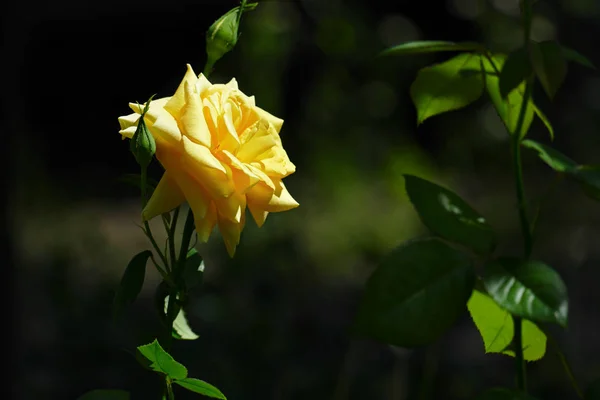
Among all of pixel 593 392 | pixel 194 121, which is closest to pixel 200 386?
pixel 194 121

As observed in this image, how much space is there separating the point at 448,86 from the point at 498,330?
6.6 inches

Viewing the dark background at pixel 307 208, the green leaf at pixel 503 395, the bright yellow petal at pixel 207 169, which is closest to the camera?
the bright yellow petal at pixel 207 169

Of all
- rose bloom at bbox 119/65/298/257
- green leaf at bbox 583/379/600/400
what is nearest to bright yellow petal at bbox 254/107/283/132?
rose bloom at bbox 119/65/298/257

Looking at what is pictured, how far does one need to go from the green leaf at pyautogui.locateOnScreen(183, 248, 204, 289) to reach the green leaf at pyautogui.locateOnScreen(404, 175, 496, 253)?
5.4 inches

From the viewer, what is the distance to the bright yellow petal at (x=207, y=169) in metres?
0.42

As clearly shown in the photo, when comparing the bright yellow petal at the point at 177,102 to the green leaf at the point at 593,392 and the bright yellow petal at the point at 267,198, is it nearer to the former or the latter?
the bright yellow petal at the point at 267,198

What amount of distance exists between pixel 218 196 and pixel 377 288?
13cm

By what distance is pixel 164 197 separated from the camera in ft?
1.48

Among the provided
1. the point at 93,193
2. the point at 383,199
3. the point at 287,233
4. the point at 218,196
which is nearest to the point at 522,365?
the point at 218,196

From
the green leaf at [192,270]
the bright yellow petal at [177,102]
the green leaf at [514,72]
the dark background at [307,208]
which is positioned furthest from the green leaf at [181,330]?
the dark background at [307,208]

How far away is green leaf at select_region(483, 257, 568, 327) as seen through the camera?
0.49 m

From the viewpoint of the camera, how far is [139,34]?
407 centimetres

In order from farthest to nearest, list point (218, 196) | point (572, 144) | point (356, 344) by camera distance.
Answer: point (572, 144)
point (356, 344)
point (218, 196)

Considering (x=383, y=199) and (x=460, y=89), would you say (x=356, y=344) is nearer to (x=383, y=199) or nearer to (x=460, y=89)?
(x=383, y=199)
